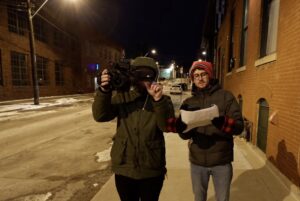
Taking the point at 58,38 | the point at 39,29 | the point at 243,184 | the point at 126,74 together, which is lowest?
the point at 243,184

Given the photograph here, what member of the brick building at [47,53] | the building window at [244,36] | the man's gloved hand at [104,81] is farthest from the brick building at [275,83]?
the brick building at [47,53]

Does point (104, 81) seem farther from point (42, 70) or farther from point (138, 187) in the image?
point (42, 70)

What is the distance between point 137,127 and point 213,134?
0.80 meters

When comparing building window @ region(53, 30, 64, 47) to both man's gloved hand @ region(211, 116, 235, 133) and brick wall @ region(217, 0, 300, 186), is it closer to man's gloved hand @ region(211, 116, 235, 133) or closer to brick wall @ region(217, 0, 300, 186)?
brick wall @ region(217, 0, 300, 186)

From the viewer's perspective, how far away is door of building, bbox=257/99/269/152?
227 inches

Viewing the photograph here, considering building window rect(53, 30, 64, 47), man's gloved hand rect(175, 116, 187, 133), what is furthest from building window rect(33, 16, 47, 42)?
man's gloved hand rect(175, 116, 187, 133)

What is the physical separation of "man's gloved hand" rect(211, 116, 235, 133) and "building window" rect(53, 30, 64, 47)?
99.0ft

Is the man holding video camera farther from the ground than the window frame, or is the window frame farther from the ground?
the window frame

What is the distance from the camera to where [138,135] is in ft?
7.52

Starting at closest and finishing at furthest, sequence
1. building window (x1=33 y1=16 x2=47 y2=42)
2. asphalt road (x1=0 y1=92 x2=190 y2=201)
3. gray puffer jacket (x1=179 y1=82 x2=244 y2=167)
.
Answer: gray puffer jacket (x1=179 y1=82 x2=244 y2=167)
asphalt road (x1=0 y1=92 x2=190 y2=201)
building window (x1=33 y1=16 x2=47 y2=42)

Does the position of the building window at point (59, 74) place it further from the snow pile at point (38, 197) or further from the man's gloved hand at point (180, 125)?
the man's gloved hand at point (180, 125)

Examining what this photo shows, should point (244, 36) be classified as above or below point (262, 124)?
above

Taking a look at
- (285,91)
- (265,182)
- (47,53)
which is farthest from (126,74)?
(47,53)

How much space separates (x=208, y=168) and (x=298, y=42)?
2.53 metres
